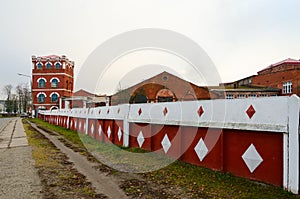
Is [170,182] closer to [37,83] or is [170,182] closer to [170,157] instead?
→ [170,157]

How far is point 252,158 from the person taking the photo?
202 inches

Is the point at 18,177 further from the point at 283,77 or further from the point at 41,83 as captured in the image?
the point at 41,83

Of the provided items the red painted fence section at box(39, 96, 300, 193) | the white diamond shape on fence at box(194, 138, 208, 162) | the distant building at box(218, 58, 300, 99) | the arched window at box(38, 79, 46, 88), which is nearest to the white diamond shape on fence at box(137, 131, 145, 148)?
the red painted fence section at box(39, 96, 300, 193)

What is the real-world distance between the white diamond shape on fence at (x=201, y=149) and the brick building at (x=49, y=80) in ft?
198

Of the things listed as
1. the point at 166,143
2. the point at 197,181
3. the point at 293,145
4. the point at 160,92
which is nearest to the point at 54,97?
the point at 160,92

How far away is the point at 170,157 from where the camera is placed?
24.5ft

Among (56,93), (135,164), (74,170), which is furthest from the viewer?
(56,93)

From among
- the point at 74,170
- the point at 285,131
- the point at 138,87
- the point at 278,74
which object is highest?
the point at 278,74

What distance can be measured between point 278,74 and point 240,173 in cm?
5201

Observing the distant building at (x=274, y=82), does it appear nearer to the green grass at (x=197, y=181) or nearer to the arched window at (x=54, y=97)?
the arched window at (x=54, y=97)

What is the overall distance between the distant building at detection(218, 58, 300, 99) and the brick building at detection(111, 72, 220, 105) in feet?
46.4

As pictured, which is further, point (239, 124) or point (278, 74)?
point (278, 74)

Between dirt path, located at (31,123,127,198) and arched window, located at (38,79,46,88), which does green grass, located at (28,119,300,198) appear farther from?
arched window, located at (38,79,46,88)

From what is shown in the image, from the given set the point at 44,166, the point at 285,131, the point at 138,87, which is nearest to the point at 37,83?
the point at 138,87
